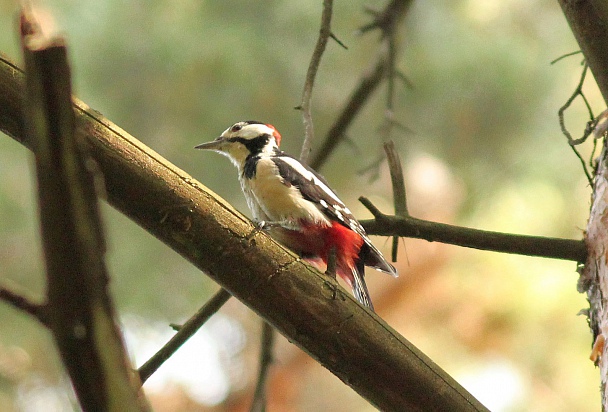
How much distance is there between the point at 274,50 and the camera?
441cm

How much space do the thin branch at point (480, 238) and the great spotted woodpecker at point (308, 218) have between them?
305mm

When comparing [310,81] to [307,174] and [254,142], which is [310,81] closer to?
[307,174]

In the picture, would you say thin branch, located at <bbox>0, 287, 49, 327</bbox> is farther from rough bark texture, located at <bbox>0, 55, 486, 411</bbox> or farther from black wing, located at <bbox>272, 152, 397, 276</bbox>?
black wing, located at <bbox>272, 152, 397, 276</bbox>

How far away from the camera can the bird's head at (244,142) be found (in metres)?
3.20

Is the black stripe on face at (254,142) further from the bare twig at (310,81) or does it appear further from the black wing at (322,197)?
the bare twig at (310,81)

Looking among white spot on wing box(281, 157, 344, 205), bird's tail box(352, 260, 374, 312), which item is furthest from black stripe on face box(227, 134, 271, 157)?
bird's tail box(352, 260, 374, 312)

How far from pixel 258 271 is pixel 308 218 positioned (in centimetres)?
99

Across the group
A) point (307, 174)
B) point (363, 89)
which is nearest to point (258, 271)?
point (307, 174)

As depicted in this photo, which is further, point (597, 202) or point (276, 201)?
point (276, 201)

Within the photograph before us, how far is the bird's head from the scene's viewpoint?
10.5 ft

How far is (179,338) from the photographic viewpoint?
7.11 feet

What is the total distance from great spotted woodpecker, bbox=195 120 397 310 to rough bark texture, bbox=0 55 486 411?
2.85ft

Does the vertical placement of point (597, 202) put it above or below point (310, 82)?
above

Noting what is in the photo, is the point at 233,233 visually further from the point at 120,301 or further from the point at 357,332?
the point at 120,301
